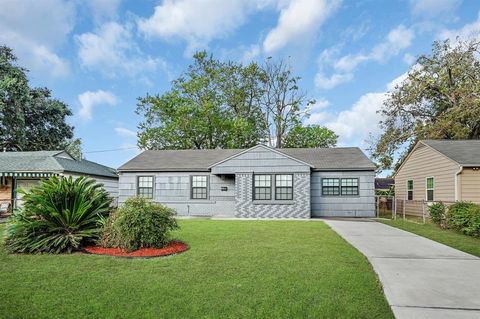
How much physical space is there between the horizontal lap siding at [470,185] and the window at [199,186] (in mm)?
12116

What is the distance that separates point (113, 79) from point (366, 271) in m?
20.0

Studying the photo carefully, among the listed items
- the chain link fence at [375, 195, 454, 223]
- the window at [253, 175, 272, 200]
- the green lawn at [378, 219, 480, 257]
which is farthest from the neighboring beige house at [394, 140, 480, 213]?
the window at [253, 175, 272, 200]

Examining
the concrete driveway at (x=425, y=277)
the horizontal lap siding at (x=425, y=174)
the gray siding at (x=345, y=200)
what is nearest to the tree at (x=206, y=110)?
the gray siding at (x=345, y=200)

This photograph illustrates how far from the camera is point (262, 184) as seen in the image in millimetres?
16438

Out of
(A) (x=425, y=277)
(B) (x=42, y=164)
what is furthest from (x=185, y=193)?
(A) (x=425, y=277)

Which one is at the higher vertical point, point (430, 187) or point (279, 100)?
point (279, 100)

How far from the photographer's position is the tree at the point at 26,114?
2650 cm

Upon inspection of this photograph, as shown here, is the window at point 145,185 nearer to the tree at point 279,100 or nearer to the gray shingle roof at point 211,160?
the gray shingle roof at point 211,160

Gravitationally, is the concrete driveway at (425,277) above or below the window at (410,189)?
below

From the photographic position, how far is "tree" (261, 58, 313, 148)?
32.2 metres

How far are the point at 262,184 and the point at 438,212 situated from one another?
7642 mm

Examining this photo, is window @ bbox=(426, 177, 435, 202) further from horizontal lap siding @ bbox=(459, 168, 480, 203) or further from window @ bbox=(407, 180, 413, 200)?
horizontal lap siding @ bbox=(459, 168, 480, 203)

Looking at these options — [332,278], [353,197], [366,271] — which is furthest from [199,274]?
[353,197]

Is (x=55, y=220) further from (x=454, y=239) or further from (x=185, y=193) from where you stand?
(x=454, y=239)
